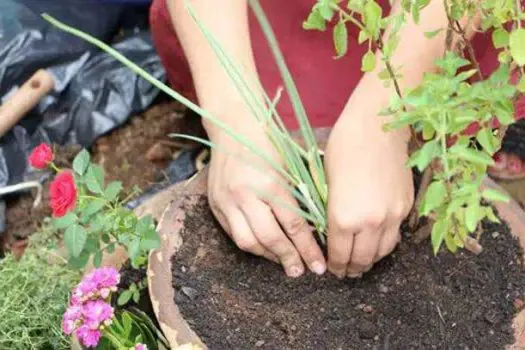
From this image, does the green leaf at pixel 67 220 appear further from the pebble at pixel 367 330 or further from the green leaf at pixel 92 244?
the pebble at pixel 367 330

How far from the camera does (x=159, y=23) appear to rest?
4.83 ft

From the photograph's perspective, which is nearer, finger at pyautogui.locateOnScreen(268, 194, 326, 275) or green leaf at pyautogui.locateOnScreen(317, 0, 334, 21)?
green leaf at pyautogui.locateOnScreen(317, 0, 334, 21)

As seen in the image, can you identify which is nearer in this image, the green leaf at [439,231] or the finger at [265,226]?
the green leaf at [439,231]

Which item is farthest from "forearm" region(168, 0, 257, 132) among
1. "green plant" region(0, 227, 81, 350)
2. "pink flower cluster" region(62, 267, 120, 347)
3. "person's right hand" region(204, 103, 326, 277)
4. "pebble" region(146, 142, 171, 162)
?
"pebble" region(146, 142, 171, 162)

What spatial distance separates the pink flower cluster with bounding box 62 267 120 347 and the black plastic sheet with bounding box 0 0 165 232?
816 mm

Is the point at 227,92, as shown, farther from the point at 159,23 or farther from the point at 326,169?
the point at 159,23

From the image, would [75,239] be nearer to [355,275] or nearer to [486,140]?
[355,275]

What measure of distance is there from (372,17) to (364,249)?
0.34m

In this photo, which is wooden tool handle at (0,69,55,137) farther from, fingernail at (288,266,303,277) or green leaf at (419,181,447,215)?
green leaf at (419,181,447,215)

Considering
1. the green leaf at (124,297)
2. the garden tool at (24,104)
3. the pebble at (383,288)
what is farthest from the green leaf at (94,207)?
the garden tool at (24,104)

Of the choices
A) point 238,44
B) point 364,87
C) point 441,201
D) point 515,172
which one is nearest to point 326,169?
point 364,87

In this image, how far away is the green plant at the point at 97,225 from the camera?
102 centimetres

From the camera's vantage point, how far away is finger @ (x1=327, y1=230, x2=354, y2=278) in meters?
1.04

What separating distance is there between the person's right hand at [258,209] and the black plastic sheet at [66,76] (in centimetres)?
76
